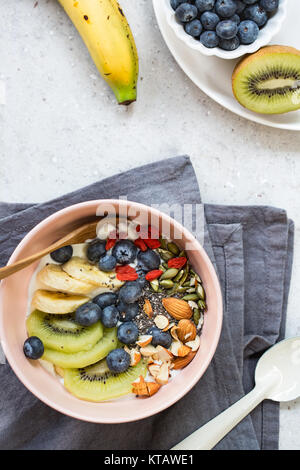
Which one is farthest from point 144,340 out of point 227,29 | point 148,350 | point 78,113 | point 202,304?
point 227,29

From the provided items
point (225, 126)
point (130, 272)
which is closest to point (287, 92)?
point (225, 126)

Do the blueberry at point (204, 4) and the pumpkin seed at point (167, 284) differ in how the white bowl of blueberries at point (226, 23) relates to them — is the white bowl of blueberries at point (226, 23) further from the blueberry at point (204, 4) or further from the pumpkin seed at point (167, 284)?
the pumpkin seed at point (167, 284)

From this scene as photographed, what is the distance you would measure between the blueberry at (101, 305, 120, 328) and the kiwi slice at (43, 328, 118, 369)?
0.03 m

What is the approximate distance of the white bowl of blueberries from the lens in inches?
36.5

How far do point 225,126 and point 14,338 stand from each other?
60cm

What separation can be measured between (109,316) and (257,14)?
623 mm

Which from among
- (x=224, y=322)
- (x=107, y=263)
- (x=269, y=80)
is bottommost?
(x=224, y=322)

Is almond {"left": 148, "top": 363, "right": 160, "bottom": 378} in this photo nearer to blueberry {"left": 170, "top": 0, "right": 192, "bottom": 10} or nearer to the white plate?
the white plate

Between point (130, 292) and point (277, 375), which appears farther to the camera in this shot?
point (277, 375)

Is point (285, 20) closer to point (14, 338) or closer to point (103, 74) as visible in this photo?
point (103, 74)

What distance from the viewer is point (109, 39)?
968 millimetres

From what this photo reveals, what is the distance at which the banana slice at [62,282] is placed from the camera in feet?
2.93

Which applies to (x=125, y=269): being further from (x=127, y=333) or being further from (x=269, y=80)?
(x=269, y=80)

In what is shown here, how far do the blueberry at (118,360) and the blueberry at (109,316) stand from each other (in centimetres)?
5
